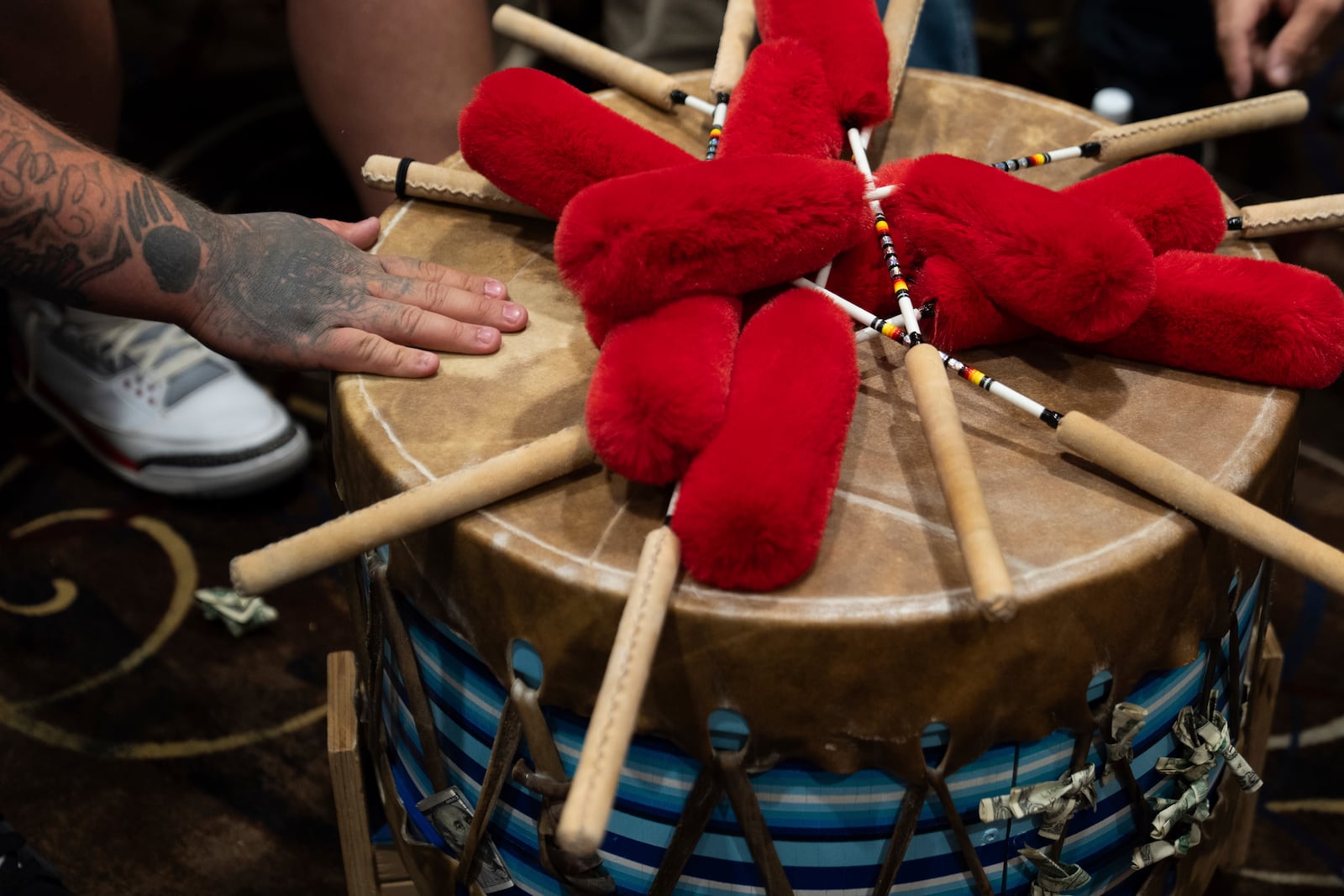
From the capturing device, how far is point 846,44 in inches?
34.6

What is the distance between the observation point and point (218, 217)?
871 millimetres

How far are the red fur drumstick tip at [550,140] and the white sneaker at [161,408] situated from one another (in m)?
0.70

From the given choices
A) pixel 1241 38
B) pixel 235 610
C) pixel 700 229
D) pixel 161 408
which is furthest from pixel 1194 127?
pixel 161 408

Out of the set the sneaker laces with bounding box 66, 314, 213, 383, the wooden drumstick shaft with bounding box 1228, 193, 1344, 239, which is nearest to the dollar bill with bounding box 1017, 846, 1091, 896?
the wooden drumstick shaft with bounding box 1228, 193, 1344, 239

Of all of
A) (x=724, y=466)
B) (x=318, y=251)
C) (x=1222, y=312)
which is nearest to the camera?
(x=724, y=466)

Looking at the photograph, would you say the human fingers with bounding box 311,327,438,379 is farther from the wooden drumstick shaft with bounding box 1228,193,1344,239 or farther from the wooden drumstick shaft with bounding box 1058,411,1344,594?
the wooden drumstick shaft with bounding box 1228,193,1344,239

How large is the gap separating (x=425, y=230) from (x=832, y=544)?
422mm

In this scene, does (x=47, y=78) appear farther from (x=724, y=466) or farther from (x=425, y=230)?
(x=724, y=466)

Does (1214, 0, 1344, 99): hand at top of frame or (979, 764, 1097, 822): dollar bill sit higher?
(1214, 0, 1344, 99): hand at top of frame

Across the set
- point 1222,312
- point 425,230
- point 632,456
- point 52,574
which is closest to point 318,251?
point 425,230

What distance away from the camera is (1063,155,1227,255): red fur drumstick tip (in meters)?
0.77

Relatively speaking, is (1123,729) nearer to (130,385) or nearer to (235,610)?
(235,610)

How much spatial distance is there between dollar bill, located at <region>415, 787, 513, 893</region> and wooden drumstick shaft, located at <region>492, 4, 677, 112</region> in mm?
560

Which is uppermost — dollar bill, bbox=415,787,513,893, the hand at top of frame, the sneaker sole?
the hand at top of frame
